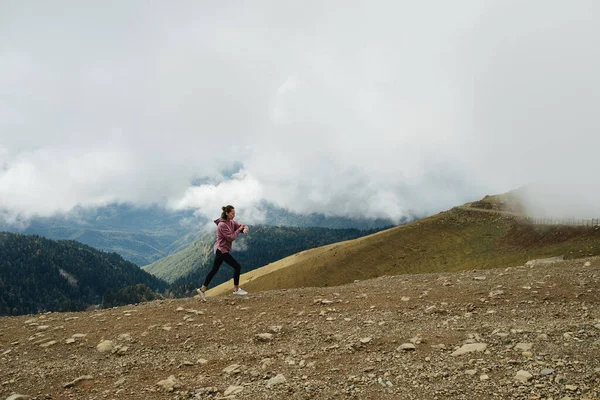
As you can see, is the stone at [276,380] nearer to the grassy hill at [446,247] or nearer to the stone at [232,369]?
the stone at [232,369]

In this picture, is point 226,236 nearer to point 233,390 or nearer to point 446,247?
point 233,390

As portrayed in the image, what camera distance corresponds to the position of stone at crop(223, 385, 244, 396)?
26.1ft

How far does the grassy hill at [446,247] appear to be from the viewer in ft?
212

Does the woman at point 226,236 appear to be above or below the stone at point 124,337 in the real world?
above

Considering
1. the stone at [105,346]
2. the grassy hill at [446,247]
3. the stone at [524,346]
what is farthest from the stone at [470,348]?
the grassy hill at [446,247]

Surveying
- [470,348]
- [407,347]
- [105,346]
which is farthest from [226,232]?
[470,348]

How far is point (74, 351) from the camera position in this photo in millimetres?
11766

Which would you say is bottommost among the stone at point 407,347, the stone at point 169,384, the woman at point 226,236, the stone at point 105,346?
the stone at point 169,384

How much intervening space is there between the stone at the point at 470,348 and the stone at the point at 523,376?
1458mm

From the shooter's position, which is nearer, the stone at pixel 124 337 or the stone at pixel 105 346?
the stone at pixel 105 346

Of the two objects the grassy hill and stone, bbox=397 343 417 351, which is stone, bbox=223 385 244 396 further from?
the grassy hill

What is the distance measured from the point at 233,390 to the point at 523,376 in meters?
6.18

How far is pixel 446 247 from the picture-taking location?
292ft

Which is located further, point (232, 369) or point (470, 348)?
point (232, 369)
